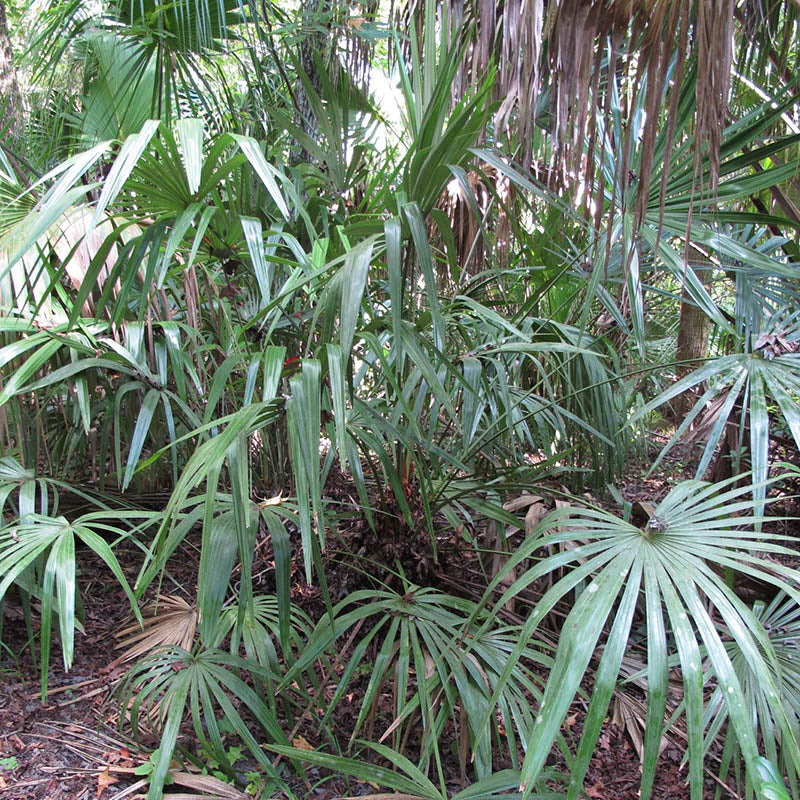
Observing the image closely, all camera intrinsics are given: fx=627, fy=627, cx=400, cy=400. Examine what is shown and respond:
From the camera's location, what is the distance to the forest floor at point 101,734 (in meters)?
1.20

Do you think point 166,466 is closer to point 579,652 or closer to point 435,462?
point 435,462

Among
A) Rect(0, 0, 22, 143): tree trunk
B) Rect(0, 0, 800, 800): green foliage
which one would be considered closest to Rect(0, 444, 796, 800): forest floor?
Rect(0, 0, 800, 800): green foliage

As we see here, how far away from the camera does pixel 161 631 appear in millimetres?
1474

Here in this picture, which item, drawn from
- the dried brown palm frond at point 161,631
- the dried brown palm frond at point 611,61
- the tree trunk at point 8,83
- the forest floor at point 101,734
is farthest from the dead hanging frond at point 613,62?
the tree trunk at point 8,83

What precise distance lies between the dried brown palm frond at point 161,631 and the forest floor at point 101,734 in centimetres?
5

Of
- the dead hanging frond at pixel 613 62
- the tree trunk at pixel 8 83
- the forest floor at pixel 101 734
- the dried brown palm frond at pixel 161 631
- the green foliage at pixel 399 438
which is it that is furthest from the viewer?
the tree trunk at pixel 8 83

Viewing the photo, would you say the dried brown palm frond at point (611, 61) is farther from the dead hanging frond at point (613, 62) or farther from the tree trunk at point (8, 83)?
the tree trunk at point (8, 83)

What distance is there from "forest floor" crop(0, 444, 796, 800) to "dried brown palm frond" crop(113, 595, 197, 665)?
47 mm

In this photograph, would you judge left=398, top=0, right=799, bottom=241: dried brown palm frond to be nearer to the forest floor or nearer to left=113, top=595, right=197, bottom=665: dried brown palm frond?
the forest floor

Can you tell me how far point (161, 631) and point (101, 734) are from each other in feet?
0.76

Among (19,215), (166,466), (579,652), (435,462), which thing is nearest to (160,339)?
(19,215)

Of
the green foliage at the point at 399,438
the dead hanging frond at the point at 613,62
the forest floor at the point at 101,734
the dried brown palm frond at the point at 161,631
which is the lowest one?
the forest floor at the point at 101,734

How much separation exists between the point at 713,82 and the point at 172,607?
5.27 ft

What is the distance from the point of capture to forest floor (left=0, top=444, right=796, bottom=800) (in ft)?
3.93
